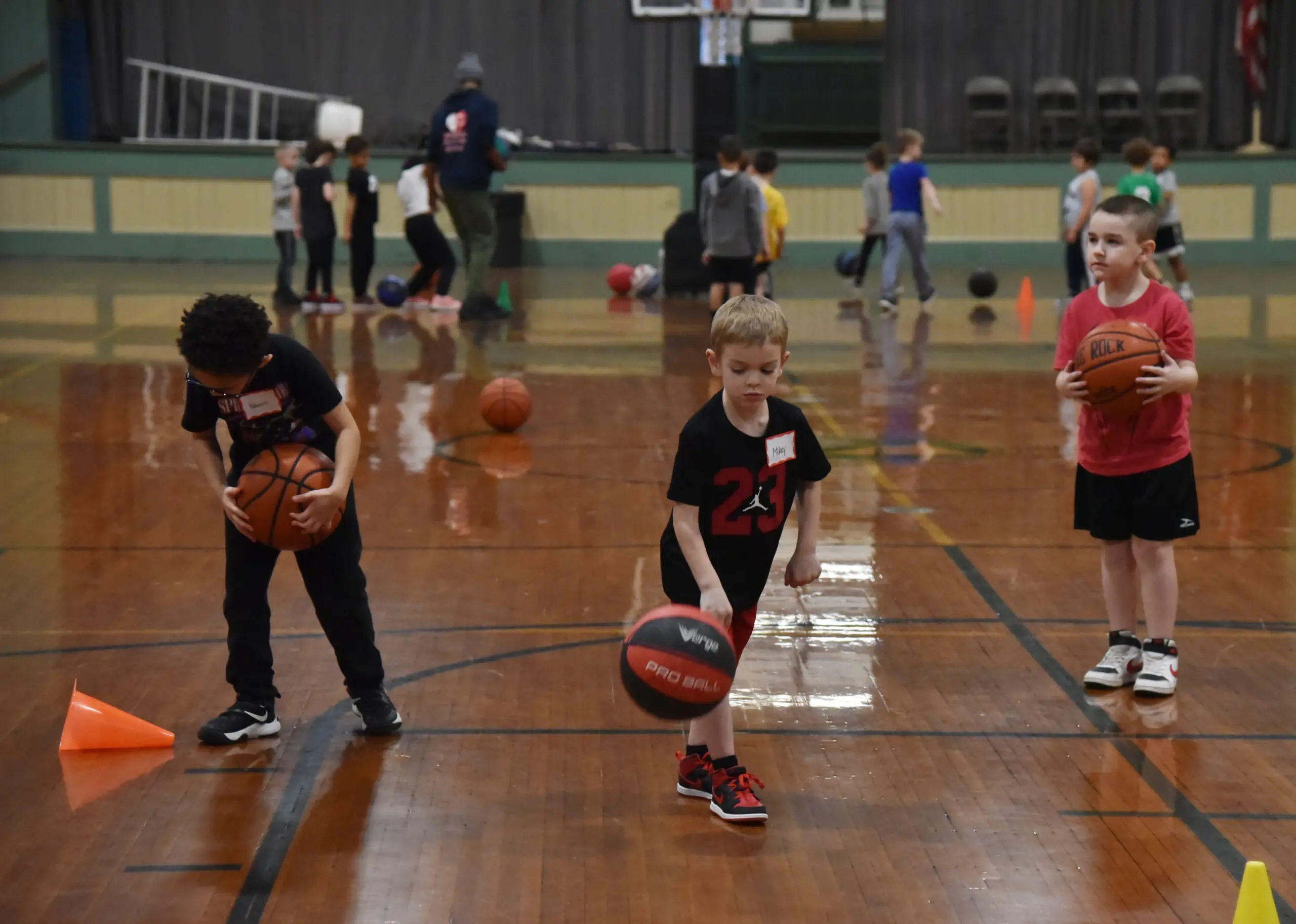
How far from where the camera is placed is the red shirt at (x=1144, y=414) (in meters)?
5.59

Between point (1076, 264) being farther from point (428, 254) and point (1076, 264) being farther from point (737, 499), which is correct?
point (737, 499)

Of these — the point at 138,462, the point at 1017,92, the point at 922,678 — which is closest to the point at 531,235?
the point at 1017,92

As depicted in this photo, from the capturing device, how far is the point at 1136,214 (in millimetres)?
5562

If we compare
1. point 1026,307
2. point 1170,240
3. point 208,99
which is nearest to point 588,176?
point 208,99

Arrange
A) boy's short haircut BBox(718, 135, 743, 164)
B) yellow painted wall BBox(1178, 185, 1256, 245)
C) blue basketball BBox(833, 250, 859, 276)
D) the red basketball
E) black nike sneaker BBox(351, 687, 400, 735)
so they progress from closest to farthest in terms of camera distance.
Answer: black nike sneaker BBox(351, 687, 400, 735), boy's short haircut BBox(718, 135, 743, 164), the red basketball, blue basketball BBox(833, 250, 859, 276), yellow painted wall BBox(1178, 185, 1256, 245)

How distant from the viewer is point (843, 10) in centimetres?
2716

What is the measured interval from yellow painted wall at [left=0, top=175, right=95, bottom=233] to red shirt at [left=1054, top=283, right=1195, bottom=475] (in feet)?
71.5

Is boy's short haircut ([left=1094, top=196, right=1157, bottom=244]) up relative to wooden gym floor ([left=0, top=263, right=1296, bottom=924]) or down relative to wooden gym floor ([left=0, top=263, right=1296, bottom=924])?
up

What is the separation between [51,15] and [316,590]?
75.2 feet

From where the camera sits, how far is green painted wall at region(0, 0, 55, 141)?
82.9ft

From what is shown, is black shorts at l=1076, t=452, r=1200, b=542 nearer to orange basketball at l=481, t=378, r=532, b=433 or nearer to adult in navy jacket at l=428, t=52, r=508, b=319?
orange basketball at l=481, t=378, r=532, b=433

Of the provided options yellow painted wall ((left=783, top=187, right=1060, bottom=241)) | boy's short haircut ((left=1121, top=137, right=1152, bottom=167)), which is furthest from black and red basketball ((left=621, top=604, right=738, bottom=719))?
yellow painted wall ((left=783, top=187, right=1060, bottom=241))

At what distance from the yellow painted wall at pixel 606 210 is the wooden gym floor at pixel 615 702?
44.5ft

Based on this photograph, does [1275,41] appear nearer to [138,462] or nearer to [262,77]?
[262,77]
